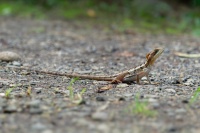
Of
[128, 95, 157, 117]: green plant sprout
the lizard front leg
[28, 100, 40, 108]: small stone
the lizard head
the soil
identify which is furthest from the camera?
the lizard head

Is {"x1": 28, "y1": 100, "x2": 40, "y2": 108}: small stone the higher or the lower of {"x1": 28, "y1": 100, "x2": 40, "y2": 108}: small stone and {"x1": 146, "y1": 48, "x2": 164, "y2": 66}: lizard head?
the lower

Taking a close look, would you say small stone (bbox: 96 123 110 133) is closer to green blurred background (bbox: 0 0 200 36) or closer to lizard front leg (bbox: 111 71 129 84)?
lizard front leg (bbox: 111 71 129 84)

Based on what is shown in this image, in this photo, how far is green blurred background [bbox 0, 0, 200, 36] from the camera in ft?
38.7

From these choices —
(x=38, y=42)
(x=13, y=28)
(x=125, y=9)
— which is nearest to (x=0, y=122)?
(x=38, y=42)

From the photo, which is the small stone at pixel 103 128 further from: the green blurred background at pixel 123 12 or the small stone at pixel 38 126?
the green blurred background at pixel 123 12

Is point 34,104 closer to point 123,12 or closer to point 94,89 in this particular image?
point 94,89

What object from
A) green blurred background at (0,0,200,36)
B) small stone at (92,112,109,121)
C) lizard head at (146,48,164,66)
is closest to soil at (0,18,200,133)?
small stone at (92,112,109,121)

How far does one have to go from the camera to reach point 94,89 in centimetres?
453

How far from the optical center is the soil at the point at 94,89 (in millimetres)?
3117

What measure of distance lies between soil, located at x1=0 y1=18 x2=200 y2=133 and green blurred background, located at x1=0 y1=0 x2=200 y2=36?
2115 mm

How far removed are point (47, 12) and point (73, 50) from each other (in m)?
5.87

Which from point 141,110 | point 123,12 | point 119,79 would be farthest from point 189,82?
point 123,12

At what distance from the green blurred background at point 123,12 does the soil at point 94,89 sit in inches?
83.3

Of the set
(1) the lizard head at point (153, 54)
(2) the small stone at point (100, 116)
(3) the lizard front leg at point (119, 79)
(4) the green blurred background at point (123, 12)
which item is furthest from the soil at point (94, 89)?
(4) the green blurred background at point (123, 12)
